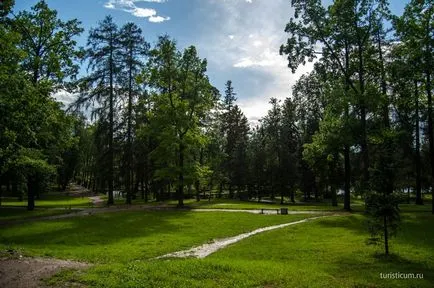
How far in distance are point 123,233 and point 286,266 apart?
1151 centimetres

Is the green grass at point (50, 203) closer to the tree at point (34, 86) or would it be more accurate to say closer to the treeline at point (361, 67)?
the tree at point (34, 86)

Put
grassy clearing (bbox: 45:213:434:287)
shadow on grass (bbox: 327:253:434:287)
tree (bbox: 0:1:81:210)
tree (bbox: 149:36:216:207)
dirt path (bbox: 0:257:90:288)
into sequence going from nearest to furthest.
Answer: dirt path (bbox: 0:257:90:288)
grassy clearing (bbox: 45:213:434:287)
shadow on grass (bbox: 327:253:434:287)
tree (bbox: 0:1:81:210)
tree (bbox: 149:36:216:207)

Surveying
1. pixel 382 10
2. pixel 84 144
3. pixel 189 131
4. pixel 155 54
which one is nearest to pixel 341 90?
pixel 382 10

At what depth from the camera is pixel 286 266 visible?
13781 mm

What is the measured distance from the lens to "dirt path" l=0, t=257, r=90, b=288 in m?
11.2

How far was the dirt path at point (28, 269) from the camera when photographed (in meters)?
11.2

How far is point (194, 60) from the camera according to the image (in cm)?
4181

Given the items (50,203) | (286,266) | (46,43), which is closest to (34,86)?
(46,43)

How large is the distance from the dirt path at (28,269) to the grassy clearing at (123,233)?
115cm

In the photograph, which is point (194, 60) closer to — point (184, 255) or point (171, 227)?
point (171, 227)

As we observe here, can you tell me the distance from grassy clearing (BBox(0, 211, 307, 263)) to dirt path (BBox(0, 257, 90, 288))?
1155 millimetres

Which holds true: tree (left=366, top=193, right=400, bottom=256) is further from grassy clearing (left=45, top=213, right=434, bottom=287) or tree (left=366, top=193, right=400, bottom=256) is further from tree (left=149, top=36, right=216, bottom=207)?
tree (left=149, top=36, right=216, bottom=207)

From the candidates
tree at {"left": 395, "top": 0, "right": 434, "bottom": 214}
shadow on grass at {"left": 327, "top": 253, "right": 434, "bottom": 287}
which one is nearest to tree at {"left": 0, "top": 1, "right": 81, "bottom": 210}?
shadow on grass at {"left": 327, "top": 253, "right": 434, "bottom": 287}

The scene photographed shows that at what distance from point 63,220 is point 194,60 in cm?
2146
